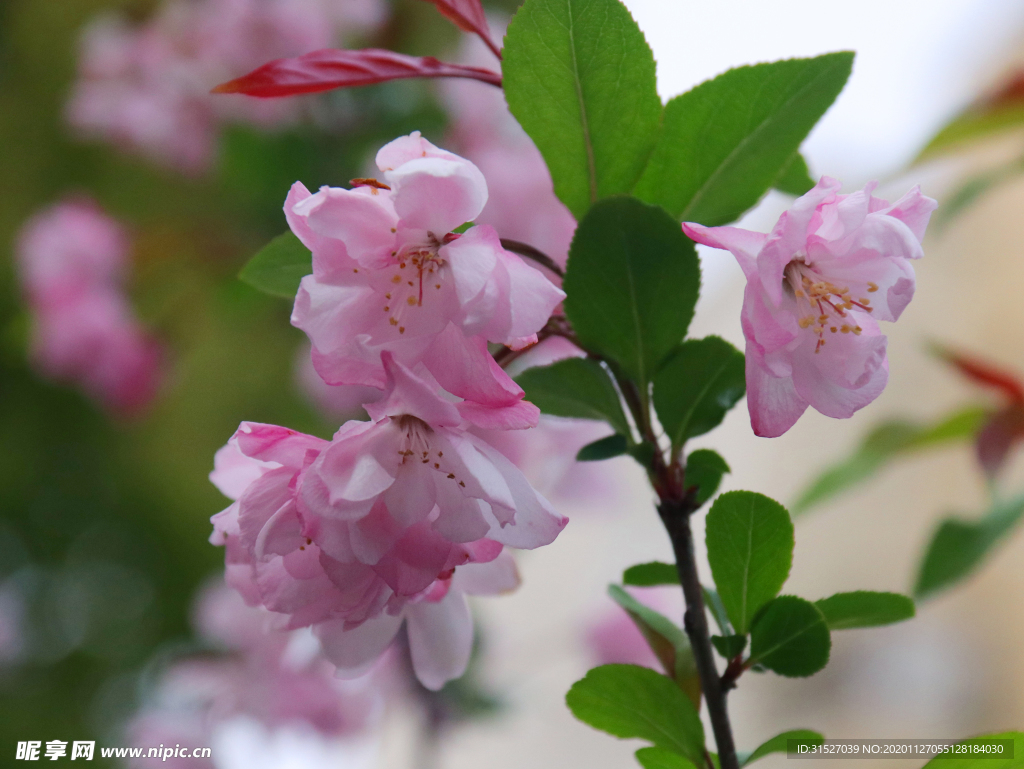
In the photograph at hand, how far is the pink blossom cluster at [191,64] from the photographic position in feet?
3.01

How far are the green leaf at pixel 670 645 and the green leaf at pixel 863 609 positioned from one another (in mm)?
47

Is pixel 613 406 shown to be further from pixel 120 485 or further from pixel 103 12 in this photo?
pixel 103 12

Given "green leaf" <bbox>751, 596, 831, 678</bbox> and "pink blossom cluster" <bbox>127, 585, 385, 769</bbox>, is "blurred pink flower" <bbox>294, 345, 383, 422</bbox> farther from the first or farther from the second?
"green leaf" <bbox>751, 596, 831, 678</bbox>

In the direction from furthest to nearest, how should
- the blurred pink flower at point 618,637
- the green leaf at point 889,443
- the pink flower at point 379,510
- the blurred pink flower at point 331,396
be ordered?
1. the blurred pink flower at point 618,637
2. the blurred pink flower at point 331,396
3. the green leaf at point 889,443
4. the pink flower at point 379,510

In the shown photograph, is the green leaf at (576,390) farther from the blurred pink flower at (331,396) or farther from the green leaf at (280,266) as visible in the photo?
the blurred pink flower at (331,396)

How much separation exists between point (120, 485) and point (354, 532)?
60.5 inches

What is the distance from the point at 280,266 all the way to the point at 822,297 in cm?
18

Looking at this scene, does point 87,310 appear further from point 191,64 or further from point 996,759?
point 996,759

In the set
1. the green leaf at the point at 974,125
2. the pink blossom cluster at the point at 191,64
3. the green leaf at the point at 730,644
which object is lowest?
the green leaf at the point at 730,644

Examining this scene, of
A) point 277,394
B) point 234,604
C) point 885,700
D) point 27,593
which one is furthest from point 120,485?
point 885,700

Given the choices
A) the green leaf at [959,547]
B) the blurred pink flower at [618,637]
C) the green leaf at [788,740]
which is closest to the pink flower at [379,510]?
the green leaf at [788,740]

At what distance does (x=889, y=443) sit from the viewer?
613 mm

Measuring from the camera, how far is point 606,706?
0.24m

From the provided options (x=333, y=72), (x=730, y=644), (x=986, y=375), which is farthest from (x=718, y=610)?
(x=986, y=375)
